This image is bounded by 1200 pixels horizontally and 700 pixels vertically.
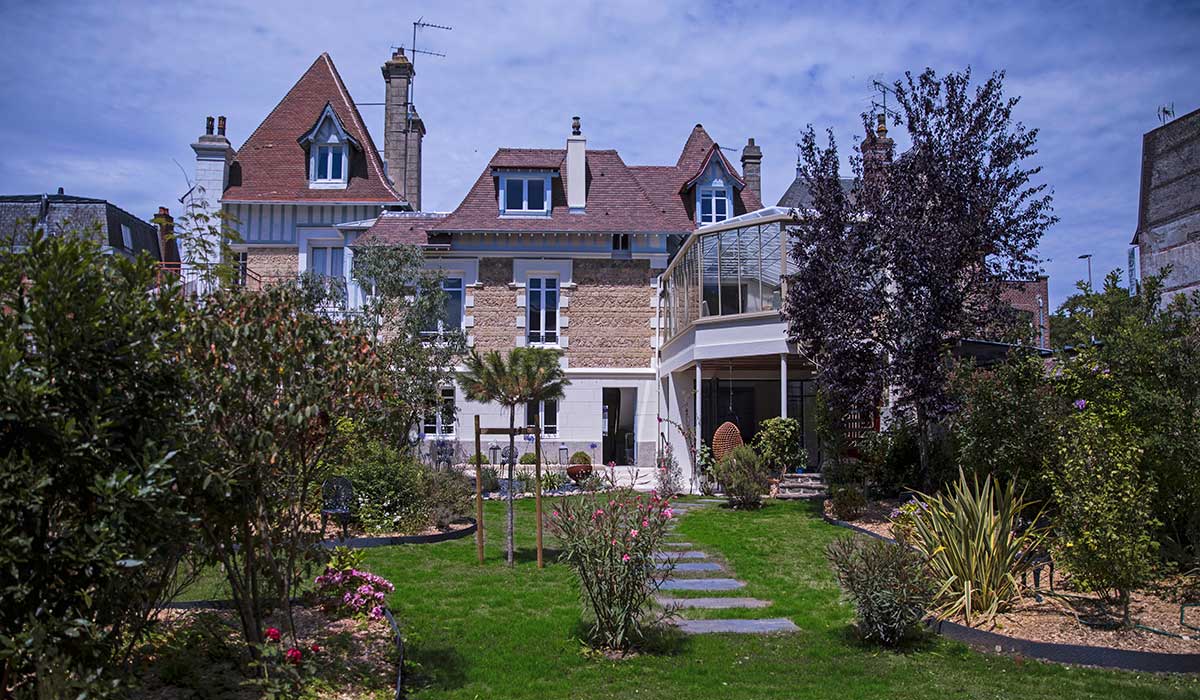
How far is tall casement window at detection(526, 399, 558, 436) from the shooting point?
77.0ft

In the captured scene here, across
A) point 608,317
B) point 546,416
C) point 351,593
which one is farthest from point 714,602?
point 608,317

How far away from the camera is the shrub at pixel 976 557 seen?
24.1ft

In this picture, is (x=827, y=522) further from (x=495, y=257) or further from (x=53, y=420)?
(x=495, y=257)

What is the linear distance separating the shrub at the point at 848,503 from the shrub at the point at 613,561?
7.31 metres

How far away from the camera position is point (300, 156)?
25.3 metres

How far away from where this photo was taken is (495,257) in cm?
2375

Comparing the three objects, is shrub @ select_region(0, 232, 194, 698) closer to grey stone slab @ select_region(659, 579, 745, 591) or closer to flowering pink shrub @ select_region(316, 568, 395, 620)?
flowering pink shrub @ select_region(316, 568, 395, 620)

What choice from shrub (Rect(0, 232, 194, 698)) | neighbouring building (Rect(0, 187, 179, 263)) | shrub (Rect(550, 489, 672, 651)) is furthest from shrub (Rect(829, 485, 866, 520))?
neighbouring building (Rect(0, 187, 179, 263))

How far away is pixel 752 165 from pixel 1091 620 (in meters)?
23.7

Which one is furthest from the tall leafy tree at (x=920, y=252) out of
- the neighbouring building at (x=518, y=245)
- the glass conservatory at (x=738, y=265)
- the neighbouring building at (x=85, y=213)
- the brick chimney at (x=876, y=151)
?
the neighbouring building at (x=85, y=213)

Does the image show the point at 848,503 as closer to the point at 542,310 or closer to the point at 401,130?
the point at 542,310

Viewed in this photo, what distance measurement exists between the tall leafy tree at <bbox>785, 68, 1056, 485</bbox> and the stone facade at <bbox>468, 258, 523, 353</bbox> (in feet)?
37.3

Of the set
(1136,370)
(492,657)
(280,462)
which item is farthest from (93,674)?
(1136,370)

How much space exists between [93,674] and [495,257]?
20155mm
